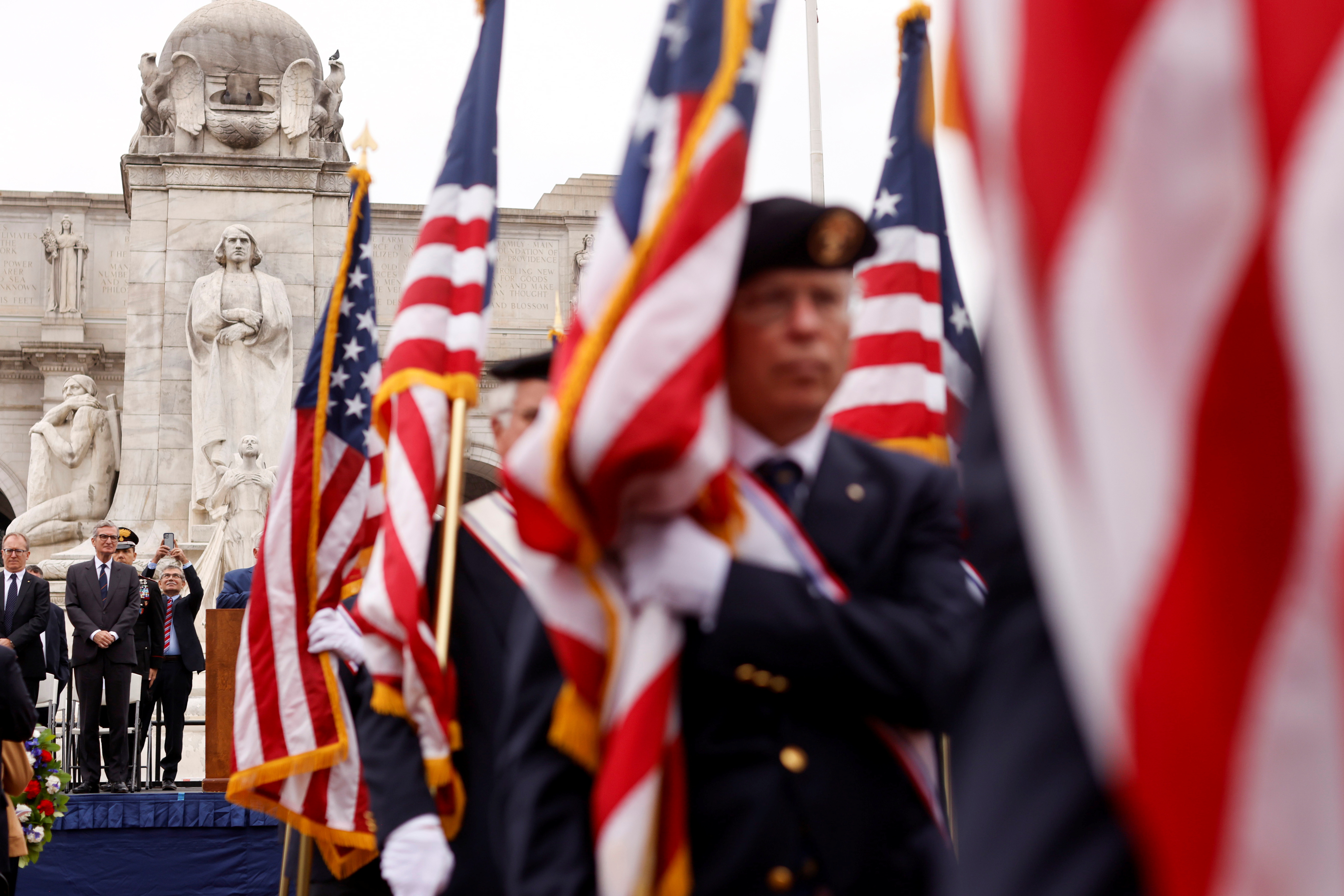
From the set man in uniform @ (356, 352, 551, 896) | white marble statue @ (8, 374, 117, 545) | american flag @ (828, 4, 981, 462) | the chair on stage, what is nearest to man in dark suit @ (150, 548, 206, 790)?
the chair on stage

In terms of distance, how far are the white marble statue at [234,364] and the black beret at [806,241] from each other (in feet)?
54.2

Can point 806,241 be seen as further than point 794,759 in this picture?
Yes

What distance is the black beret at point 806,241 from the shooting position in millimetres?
2367

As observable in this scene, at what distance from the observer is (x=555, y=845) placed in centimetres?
230

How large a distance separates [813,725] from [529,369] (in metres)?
1.81

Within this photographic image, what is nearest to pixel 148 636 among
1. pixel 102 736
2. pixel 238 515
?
pixel 102 736

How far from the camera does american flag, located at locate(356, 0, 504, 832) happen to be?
4.11 meters

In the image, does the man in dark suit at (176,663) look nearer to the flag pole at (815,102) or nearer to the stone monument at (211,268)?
the stone monument at (211,268)

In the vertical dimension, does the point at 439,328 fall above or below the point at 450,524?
above

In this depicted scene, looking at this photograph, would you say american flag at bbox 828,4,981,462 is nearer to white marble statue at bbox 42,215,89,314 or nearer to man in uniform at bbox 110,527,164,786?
man in uniform at bbox 110,527,164,786

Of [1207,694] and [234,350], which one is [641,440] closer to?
[1207,694]

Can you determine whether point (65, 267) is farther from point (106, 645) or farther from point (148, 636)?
point (106, 645)

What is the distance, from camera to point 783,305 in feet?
7.88

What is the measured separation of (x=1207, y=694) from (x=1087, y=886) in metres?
0.22
